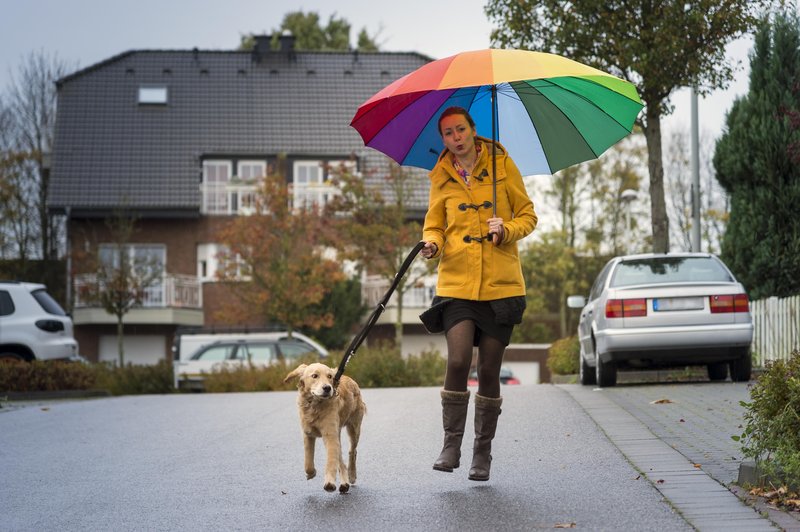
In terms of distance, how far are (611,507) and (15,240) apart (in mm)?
42670

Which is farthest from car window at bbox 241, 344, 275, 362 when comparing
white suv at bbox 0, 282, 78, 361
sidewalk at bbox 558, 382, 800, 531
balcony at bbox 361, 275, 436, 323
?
balcony at bbox 361, 275, 436, 323

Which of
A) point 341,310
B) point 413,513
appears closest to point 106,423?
point 413,513

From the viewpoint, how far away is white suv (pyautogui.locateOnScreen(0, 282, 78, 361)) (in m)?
20.5

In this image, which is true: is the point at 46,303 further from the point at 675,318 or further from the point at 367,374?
the point at 675,318

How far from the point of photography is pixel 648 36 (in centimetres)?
1875

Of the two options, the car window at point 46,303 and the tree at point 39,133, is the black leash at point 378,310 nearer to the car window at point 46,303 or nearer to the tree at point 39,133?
the car window at point 46,303

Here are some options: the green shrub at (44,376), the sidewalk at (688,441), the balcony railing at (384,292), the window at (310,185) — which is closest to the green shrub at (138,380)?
the green shrub at (44,376)

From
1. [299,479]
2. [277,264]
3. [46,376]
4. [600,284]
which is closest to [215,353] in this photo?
[46,376]

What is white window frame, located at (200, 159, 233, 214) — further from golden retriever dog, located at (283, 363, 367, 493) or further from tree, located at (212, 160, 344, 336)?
golden retriever dog, located at (283, 363, 367, 493)

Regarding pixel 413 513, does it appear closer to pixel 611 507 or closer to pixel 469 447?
pixel 611 507

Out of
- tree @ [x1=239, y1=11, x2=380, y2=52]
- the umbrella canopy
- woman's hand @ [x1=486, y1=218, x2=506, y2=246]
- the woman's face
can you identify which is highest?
tree @ [x1=239, y1=11, x2=380, y2=52]

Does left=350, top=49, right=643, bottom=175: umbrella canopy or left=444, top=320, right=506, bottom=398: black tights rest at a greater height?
left=350, top=49, right=643, bottom=175: umbrella canopy

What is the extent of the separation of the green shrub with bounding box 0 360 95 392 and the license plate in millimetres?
10574

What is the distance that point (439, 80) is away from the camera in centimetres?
685
